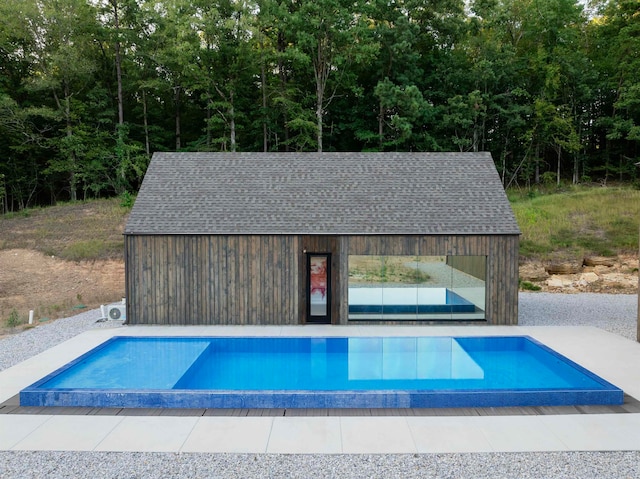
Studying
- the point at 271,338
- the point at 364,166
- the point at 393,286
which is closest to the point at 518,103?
the point at 364,166

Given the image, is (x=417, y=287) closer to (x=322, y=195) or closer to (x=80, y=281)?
(x=322, y=195)

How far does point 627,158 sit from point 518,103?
7591 mm

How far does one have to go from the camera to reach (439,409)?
668cm

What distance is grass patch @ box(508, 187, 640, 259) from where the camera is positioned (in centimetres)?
1869

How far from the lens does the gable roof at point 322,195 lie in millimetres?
11570

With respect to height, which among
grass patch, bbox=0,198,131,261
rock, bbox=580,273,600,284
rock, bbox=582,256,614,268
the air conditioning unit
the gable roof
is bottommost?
the air conditioning unit

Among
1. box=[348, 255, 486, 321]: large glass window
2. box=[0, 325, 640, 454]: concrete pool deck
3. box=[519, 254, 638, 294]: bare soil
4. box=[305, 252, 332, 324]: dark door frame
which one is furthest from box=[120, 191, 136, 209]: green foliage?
box=[519, 254, 638, 294]: bare soil

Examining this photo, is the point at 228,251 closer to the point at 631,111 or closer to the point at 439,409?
the point at 439,409

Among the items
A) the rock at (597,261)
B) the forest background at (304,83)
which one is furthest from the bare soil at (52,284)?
the rock at (597,261)

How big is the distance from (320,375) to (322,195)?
5.56 meters

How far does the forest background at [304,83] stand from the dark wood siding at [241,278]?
14.8 m

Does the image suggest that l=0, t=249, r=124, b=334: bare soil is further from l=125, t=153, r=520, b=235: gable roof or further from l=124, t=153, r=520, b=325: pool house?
l=125, t=153, r=520, b=235: gable roof

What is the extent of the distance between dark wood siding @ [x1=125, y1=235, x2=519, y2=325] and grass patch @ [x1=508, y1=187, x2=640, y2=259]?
26.3 feet

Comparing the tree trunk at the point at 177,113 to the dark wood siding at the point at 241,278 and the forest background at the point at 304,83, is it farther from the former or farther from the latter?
the dark wood siding at the point at 241,278
